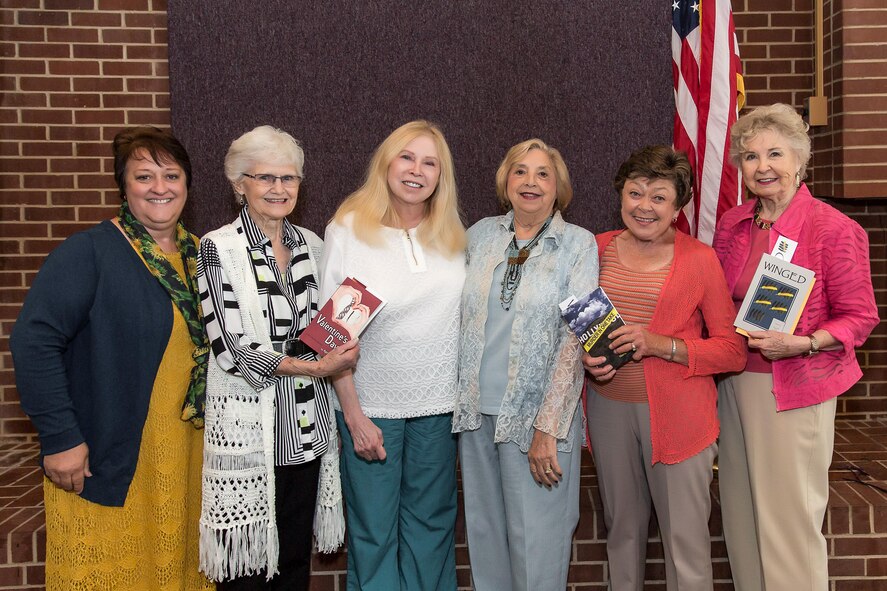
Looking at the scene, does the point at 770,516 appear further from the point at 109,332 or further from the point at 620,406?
the point at 109,332

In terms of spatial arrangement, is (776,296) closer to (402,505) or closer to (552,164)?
(552,164)

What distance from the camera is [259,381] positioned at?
7.07 ft

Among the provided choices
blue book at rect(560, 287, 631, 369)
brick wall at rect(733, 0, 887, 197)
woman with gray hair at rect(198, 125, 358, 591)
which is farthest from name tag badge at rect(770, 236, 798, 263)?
brick wall at rect(733, 0, 887, 197)

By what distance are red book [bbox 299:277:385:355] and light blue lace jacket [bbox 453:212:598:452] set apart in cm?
39

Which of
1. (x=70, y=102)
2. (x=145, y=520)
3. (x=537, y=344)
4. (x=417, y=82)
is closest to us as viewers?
(x=145, y=520)

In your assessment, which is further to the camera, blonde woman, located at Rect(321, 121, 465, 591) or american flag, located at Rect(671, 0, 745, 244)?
american flag, located at Rect(671, 0, 745, 244)

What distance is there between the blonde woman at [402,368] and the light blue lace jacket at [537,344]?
8 cm

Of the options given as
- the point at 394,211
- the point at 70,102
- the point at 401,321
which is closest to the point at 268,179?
the point at 394,211

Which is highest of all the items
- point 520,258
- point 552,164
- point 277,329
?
point 552,164

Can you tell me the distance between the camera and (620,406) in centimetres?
241

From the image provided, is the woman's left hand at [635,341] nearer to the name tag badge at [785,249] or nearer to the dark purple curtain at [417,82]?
the name tag badge at [785,249]

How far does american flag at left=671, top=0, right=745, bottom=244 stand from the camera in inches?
123

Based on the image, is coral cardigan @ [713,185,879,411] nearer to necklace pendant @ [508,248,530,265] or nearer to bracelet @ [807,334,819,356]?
bracelet @ [807,334,819,356]

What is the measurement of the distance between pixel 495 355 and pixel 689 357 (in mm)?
637
